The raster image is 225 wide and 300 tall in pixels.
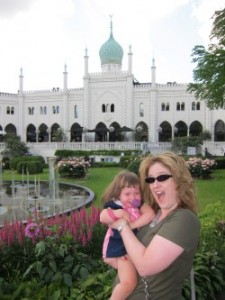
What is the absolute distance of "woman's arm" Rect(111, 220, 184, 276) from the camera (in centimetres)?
234

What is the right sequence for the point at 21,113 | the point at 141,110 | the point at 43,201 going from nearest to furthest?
the point at 43,201 < the point at 141,110 < the point at 21,113

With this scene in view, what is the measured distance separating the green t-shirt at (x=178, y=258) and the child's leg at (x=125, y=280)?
2.2 inches

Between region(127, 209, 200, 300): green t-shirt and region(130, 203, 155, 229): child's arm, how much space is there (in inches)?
4.2

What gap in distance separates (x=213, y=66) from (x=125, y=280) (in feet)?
57.9

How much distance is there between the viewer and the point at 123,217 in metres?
2.71

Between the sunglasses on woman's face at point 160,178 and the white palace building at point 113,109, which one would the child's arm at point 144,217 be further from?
the white palace building at point 113,109

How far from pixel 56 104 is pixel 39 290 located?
52.2 m

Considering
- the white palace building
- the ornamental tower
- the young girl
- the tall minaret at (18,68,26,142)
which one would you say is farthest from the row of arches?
the young girl

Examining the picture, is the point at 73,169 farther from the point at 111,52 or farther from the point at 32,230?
the point at 111,52

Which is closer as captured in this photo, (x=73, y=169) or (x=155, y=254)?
(x=155, y=254)

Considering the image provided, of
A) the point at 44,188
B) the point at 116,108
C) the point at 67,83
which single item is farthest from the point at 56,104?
the point at 44,188

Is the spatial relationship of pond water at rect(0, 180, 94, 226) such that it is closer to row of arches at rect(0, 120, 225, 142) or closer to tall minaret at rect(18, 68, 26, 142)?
row of arches at rect(0, 120, 225, 142)

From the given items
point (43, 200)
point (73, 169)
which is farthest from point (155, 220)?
point (73, 169)

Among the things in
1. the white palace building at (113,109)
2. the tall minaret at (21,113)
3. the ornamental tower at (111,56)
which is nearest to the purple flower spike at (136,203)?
the white palace building at (113,109)
